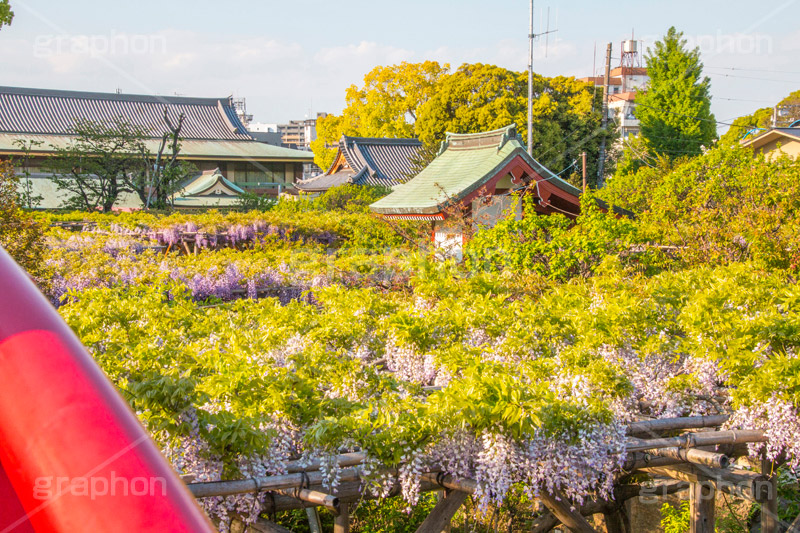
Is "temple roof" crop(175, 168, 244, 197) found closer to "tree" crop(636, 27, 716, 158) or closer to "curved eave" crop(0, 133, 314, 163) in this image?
"curved eave" crop(0, 133, 314, 163)

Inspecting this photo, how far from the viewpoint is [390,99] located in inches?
1789

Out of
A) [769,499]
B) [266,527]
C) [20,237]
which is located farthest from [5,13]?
[769,499]

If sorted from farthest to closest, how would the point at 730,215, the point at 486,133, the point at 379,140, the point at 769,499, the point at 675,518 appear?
the point at 379,140 < the point at 486,133 < the point at 730,215 < the point at 675,518 < the point at 769,499

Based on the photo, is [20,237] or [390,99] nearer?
[20,237]

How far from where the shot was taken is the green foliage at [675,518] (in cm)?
841

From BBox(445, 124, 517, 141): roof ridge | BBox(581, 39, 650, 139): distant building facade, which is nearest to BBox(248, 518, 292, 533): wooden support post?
BBox(445, 124, 517, 141): roof ridge

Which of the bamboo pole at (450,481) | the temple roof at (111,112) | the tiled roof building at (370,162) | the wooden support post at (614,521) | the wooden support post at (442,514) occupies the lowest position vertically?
the wooden support post at (614,521)

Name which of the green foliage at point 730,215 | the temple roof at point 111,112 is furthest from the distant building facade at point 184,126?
the green foliage at point 730,215

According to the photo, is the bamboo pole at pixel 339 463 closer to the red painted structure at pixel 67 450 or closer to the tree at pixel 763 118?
the red painted structure at pixel 67 450

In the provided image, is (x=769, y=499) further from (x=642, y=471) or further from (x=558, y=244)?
(x=558, y=244)

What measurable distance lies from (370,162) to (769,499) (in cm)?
3539

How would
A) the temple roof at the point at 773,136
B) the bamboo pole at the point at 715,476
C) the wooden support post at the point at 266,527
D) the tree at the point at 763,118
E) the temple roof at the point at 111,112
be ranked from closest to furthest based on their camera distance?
the wooden support post at the point at 266,527 → the bamboo pole at the point at 715,476 → the temple roof at the point at 773,136 → the temple roof at the point at 111,112 → the tree at the point at 763,118

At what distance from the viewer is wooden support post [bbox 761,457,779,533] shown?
5508 mm

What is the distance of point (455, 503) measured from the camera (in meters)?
4.32
